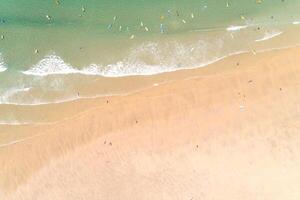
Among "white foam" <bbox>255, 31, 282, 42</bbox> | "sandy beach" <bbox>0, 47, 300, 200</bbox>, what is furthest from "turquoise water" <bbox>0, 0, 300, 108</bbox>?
"sandy beach" <bbox>0, 47, 300, 200</bbox>

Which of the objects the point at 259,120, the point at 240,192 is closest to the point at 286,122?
the point at 259,120

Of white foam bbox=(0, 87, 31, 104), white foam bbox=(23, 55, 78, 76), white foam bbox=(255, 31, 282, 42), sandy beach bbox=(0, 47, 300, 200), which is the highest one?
white foam bbox=(255, 31, 282, 42)

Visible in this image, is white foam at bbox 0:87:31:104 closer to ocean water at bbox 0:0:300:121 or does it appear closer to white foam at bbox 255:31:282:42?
ocean water at bbox 0:0:300:121

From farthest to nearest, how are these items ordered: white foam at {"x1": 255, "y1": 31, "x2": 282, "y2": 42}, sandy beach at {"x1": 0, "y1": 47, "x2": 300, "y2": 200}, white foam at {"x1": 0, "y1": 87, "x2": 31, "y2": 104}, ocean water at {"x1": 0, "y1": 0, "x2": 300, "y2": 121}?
white foam at {"x1": 0, "y1": 87, "x2": 31, "y2": 104}, ocean water at {"x1": 0, "y1": 0, "x2": 300, "y2": 121}, white foam at {"x1": 255, "y1": 31, "x2": 282, "y2": 42}, sandy beach at {"x1": 0, "y1": 47, "x2": 300, "y2": 200}

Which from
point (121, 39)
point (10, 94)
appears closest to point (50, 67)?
point (10, 94)

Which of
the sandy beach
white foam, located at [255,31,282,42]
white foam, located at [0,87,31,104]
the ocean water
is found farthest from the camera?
white foam, located at [0,87,31,104]

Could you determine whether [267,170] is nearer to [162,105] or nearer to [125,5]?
[162,105]

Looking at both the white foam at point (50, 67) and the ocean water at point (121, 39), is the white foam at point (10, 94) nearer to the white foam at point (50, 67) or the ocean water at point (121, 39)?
the ocean water at point (121, 39)

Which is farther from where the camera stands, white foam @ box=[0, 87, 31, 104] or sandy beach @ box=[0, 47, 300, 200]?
white foam @ box=[0, 87, 31, 104]
